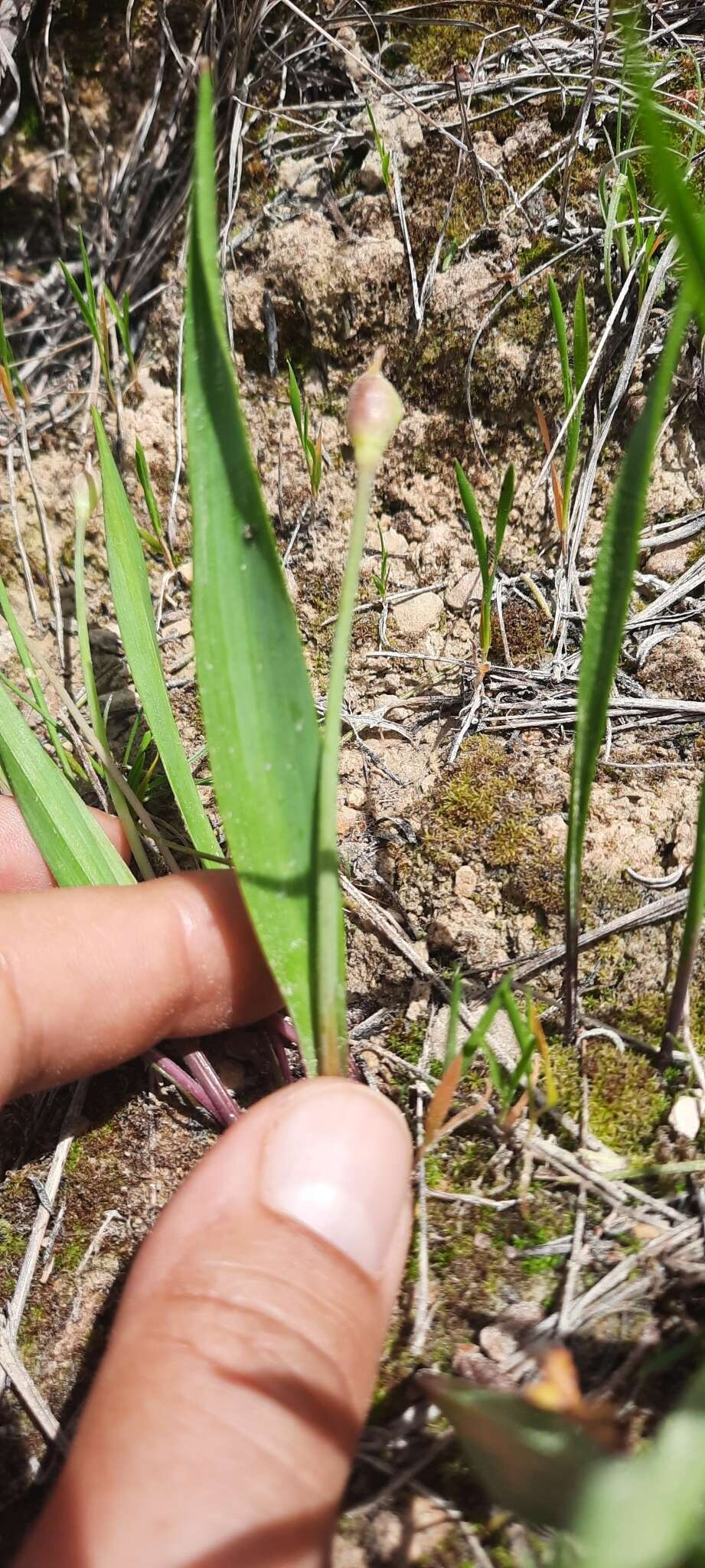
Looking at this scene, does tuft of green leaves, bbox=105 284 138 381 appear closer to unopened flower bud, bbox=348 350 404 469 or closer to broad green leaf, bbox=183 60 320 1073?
broad green leaf, bbox=183 60 320 1073

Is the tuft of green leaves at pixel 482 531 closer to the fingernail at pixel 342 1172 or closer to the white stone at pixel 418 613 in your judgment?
the white stone at pixel 418 613

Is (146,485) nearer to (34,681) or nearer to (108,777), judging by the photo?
(34,681)

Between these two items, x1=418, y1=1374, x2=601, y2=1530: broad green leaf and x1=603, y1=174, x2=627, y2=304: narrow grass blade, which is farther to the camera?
x1=603, y1=174, x2=627, y2=304: narrow grass blade

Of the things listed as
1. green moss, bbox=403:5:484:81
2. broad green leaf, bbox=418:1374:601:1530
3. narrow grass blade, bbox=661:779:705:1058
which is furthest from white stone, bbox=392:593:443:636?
broad green leaf, bbox=418:1374:601:1530

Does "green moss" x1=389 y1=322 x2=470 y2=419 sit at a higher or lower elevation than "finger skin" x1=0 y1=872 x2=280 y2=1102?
higher

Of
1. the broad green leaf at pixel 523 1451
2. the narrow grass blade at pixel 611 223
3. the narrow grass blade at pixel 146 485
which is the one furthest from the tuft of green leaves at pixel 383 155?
the broad green leaf at pixel 523 1451

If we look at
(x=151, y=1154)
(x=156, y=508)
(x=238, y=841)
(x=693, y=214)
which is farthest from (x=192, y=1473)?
(x=156, y=508)
